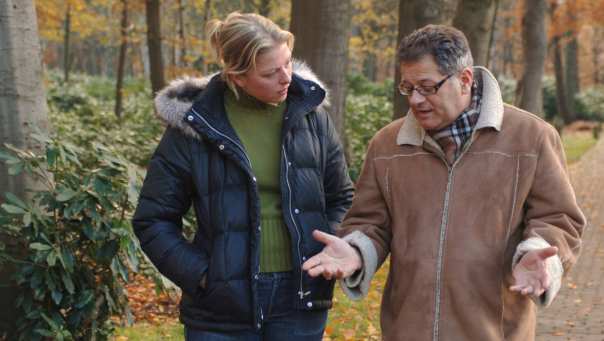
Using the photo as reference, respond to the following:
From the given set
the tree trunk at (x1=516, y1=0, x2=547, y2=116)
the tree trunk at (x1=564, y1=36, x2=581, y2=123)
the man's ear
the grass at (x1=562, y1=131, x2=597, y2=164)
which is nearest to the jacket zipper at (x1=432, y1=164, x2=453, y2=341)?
the man's ear

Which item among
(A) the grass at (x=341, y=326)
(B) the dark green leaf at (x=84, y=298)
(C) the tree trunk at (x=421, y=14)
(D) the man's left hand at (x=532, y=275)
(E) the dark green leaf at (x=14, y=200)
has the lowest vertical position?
(A) the grass at (x=341, y=326)

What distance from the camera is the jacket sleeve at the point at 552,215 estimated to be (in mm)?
2691

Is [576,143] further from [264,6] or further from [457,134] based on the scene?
[457,134]

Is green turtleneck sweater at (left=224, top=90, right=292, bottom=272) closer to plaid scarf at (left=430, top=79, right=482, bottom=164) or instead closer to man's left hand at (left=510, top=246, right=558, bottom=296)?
plaid scarf at (left=430, top=79, right=482, bottom=164)

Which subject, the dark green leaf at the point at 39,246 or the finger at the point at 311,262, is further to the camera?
the dark green leaf at the point at 39,246

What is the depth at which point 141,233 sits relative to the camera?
3279 mm

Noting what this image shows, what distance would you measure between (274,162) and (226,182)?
21 cm

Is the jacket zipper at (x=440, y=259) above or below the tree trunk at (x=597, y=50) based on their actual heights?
below

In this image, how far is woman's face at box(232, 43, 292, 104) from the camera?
3.14 m

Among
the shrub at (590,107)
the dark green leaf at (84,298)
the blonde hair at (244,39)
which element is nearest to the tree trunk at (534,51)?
the dark green leaf at (84,298)

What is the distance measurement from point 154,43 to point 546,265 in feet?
46.6

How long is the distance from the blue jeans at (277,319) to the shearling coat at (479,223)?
15.9 inches

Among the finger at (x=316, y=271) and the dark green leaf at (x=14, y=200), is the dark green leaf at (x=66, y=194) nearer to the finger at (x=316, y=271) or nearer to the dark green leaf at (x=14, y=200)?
the dark green leaf at (x=14, y=200)

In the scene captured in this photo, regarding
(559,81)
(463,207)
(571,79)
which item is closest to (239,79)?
(463,207)
